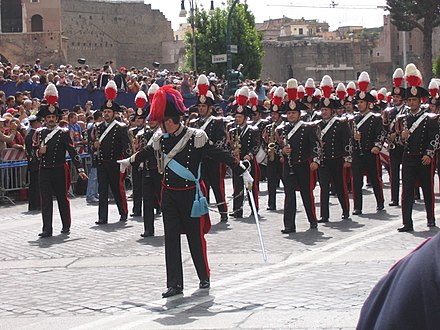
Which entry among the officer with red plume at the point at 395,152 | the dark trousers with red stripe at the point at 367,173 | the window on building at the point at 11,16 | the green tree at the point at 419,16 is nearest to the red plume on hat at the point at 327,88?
the officer with red plume at the point at 395,152

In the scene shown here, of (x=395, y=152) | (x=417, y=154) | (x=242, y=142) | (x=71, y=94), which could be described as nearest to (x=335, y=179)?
(x=242, y=142)

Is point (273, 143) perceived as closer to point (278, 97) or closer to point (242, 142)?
point (242, 142)

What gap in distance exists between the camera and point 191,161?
9.61 metres

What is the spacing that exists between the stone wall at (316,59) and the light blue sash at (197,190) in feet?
269

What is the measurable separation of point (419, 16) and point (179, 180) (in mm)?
42442

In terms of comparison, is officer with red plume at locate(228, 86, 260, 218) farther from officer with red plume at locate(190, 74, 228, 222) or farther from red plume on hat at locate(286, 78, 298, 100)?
red plume on hat at locate(286, 78, 298, 100)

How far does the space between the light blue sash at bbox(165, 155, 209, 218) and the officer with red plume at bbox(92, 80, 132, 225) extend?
6139mm

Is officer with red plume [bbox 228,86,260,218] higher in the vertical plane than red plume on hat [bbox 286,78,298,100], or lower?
lower

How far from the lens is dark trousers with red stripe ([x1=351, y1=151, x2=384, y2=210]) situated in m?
16.1

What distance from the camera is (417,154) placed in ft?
44.0

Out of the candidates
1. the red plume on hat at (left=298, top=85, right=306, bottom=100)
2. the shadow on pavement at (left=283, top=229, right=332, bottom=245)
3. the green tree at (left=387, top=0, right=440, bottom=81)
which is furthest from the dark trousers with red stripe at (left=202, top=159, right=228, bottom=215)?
the green tree at (left=387, top=0, right=440, bottom=81)

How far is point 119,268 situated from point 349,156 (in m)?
5.71

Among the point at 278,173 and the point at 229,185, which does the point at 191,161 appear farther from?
the point at 229,185

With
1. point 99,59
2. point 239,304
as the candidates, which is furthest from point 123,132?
point 99,59
